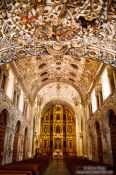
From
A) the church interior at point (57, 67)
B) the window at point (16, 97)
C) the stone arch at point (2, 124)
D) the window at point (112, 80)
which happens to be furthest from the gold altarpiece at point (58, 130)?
the window at point (112, 80)

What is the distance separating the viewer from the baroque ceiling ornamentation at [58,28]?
653 cm

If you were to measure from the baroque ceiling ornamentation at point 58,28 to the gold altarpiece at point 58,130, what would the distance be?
93.0 ft

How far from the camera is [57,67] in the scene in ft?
61.0

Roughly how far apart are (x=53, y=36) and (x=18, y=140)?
11455mm

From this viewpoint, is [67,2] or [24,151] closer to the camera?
[67,2]

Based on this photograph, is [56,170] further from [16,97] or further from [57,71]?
[57,71]

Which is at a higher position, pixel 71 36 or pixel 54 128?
pixel 71 36

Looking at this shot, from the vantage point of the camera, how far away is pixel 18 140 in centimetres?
1577

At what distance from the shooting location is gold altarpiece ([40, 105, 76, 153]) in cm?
3450

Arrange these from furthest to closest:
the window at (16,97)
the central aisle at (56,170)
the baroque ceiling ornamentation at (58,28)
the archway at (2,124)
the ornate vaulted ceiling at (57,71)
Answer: the ornate vaulted ceiling at (57,71), the window at (16,97), the archway at (2,124), the central aisle at (56,170), the baroque ceiling ornamentation at (58,28)

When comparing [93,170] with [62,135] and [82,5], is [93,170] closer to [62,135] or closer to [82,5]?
[82,5]

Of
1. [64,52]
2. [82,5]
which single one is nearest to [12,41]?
[64,52]

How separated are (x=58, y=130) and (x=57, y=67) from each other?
21.4 meters

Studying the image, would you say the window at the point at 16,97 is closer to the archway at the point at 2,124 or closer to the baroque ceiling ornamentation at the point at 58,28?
the archway at the point at 2,124
